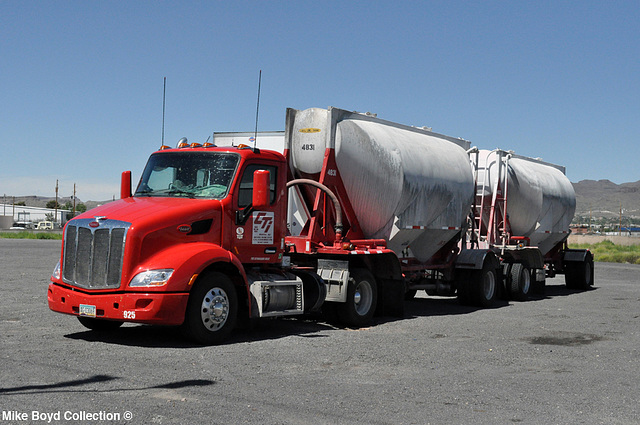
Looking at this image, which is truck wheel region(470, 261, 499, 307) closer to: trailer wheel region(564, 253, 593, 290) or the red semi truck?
the red semi truck

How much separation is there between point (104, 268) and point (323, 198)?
14.9 ft

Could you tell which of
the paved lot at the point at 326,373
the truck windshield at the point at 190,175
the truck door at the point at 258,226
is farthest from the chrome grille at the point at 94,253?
the truck door at the point at 258,226

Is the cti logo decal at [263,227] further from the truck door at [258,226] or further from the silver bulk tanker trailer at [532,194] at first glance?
the silver bulk tanker trailer at [532,194]

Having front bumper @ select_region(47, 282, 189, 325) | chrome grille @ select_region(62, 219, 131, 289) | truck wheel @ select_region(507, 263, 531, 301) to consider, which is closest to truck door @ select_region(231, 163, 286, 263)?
front bumper @ select_region(47, 282, 189, 325)

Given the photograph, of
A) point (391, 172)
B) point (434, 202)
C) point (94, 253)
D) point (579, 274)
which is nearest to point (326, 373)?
point (94, 253)

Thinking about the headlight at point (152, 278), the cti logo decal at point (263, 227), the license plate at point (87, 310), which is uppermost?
the cti logo decal at point (263, 227)

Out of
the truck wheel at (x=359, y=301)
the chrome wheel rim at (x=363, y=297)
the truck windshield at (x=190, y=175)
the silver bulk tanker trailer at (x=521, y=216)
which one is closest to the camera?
the truck windshield at (x=190, y=175)

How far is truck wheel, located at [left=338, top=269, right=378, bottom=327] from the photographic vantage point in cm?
1335

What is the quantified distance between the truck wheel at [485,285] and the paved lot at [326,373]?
3233 millimetres

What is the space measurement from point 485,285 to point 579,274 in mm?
7900

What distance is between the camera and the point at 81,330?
11.9 metres

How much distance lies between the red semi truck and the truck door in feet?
0.07

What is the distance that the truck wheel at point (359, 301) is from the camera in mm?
13352

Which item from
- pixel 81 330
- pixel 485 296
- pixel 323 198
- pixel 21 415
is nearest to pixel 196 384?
pixel 21 415
